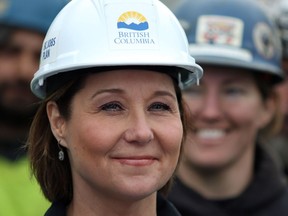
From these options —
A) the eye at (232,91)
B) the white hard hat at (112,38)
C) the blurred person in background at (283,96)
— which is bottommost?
the blurred person in background at (283,96)

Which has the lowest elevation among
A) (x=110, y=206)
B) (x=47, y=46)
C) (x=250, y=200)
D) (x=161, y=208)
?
(x=250, y=200)

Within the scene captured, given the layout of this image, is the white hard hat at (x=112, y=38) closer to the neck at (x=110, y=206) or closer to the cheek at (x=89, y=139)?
the cheek at (x=89, y=139)

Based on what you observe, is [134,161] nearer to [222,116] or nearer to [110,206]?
[110,206]

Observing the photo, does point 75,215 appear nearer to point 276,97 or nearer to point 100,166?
point 100,166

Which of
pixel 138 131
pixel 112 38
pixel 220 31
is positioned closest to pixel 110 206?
pixel 138 131

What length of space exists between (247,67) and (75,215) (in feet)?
7.44

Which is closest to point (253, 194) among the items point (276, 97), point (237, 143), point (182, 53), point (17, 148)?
point (237, 143)

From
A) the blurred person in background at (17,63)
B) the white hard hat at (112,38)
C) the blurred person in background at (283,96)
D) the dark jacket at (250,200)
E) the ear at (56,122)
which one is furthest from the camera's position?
the blurred person in background at (283,96)

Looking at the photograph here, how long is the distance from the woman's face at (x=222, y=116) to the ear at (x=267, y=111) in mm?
122

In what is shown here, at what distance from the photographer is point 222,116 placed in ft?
19.2

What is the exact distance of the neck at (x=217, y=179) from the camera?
5.94 meters

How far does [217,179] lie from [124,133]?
2423 mm

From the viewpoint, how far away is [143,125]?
11.9ft

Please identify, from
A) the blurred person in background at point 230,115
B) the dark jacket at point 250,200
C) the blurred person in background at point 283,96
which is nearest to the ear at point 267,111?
the blurred person in background at point 230,115
